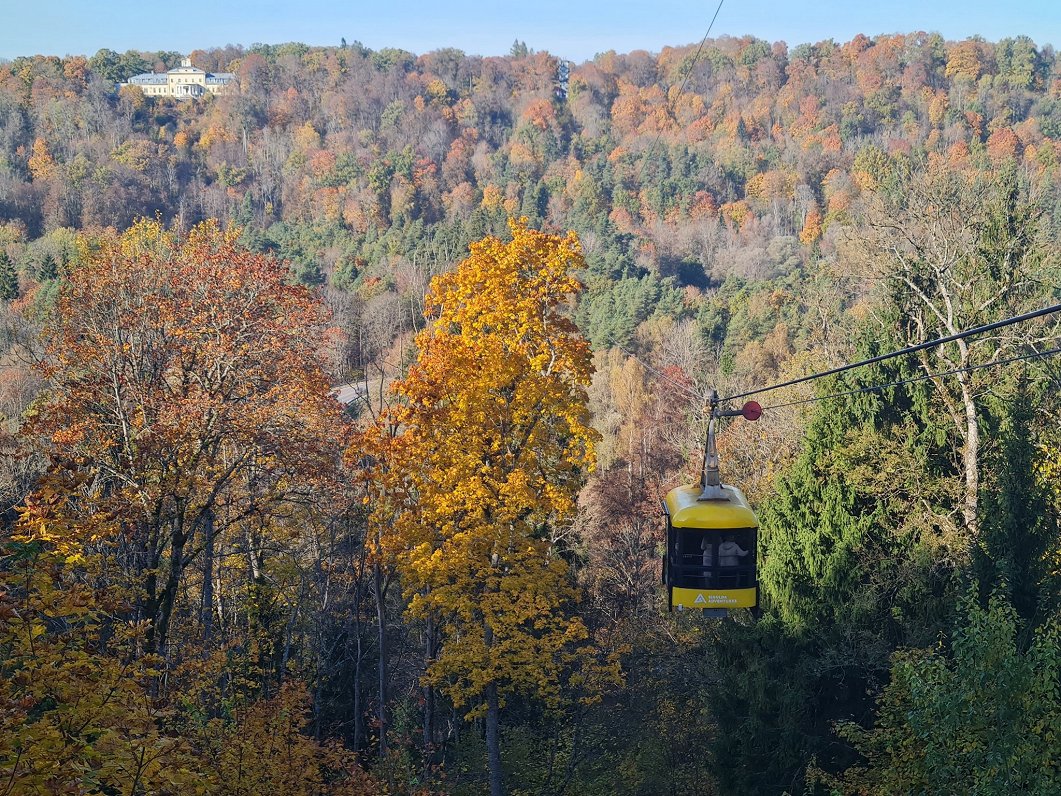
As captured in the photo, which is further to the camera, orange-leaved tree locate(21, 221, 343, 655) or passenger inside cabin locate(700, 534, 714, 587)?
orange-leaved tree locate(21, 221, 343, 655)

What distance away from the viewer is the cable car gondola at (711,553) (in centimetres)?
1201

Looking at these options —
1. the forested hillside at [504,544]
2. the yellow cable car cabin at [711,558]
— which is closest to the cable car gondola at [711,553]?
the yellow cable car cabin at [711,558]

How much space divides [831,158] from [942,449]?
89.7m

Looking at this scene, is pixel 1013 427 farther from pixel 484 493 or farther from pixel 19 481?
pixel 19 481

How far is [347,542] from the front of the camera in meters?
23.6

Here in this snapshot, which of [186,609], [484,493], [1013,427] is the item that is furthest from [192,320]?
[1013,427]

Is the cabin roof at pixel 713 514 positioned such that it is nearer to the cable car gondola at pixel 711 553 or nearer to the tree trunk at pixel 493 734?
the cable car gondola at pixel 711 553

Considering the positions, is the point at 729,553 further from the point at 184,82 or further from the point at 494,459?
the point at 184,82

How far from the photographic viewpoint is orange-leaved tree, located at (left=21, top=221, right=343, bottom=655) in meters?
15.8

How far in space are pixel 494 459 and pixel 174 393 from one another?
5.89m

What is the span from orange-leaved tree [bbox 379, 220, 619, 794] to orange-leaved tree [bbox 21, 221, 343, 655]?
209 centimetres

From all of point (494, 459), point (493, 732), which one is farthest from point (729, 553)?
point (493, 732)

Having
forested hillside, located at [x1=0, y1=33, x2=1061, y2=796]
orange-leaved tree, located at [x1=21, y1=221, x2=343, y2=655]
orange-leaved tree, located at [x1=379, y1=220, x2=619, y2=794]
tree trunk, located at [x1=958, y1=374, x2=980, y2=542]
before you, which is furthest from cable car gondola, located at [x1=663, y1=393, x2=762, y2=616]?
tree trunk, located at [x1=958, y1=374, x2=980, y2=542]

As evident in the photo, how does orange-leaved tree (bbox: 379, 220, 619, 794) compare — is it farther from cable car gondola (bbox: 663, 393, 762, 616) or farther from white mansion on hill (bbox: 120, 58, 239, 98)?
white mansion on hill (bbox: 120, 58, 239, 98)
